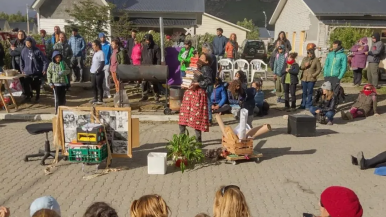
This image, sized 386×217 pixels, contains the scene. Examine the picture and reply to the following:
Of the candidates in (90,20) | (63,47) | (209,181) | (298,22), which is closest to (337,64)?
(209,181)

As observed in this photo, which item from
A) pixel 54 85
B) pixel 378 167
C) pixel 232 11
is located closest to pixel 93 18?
pixel 54 85

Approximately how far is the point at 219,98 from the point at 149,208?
7.56 m

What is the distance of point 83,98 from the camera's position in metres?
13.7

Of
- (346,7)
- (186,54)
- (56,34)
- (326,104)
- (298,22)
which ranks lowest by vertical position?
(326,104)

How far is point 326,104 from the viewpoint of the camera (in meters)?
10.9

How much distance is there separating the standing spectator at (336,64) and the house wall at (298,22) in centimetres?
1328

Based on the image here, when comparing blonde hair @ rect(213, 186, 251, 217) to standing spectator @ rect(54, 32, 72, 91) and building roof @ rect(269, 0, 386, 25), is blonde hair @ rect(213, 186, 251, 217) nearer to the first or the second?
standing spectator @ rect(54, 32, 72, 91)

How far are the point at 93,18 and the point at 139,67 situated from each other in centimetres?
1451

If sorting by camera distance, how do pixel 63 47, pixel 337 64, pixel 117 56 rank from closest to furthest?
pixel 337 64 → pixel 117 56 → pixel 63 47

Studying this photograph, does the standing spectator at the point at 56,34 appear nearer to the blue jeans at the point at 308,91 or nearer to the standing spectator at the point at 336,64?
the blue jeans at the point at 308,91

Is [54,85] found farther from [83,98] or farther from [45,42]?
[45,42]

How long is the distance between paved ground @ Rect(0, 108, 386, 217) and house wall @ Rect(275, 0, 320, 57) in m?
17.8

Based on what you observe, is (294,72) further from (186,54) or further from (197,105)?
(197,105)

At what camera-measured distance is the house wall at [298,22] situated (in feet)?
84.9
